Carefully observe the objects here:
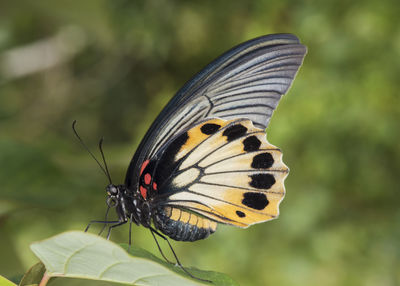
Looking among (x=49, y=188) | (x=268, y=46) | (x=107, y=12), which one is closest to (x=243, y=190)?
(x=268, y=46)

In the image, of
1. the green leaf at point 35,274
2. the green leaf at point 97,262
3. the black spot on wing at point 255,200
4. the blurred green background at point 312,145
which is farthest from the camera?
the blurred green background at point 312,145

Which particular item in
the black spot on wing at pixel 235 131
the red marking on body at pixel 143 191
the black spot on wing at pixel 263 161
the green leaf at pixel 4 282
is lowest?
the green leaf at pixel 4 282

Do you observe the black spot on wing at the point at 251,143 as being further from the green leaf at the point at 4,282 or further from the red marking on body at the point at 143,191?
the green leaf at the point at 4,282

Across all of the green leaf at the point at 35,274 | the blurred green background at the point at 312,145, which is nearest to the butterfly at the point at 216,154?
the green leaf at the point at 35,274

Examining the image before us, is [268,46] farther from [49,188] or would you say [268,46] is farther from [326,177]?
[326,177]

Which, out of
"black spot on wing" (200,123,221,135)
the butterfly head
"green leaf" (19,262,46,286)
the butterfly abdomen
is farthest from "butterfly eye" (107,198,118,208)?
"green leaf" (19,262,46,286)

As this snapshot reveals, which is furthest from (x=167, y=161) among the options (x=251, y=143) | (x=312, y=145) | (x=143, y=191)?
(x=312, y=145)

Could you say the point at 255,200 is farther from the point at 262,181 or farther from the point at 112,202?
the point at 112,202
